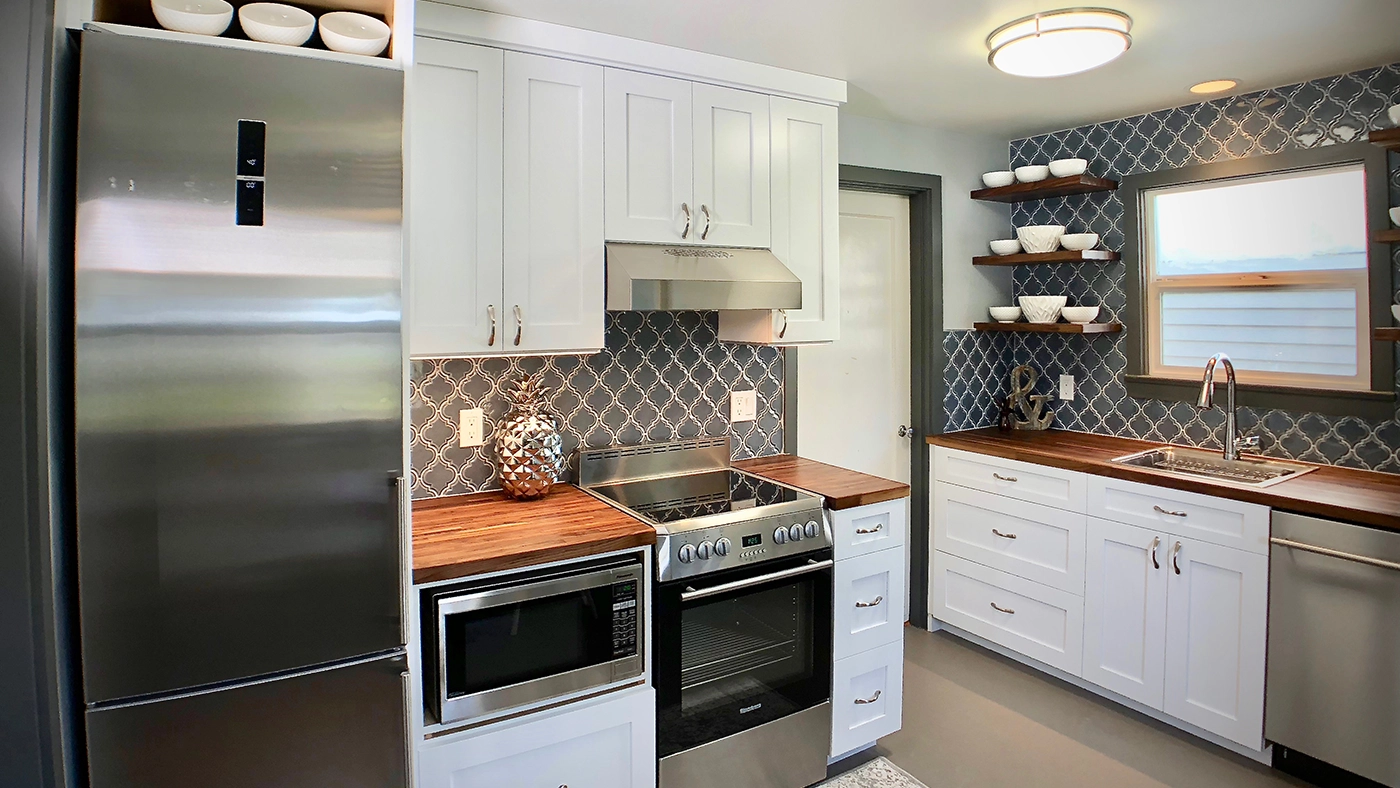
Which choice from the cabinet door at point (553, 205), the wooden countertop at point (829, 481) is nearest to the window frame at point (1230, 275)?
the wooden countertop at point (829, 481)

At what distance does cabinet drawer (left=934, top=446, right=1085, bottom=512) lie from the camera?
3107 mm

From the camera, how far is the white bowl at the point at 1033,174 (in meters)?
3.52

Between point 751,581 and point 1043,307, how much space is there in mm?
2094

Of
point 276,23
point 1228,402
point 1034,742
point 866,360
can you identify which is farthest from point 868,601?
point 276,23

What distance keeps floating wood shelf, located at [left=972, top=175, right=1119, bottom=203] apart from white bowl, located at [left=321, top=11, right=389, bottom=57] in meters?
2.79

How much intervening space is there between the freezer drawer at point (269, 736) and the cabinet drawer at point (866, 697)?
139 centimetres

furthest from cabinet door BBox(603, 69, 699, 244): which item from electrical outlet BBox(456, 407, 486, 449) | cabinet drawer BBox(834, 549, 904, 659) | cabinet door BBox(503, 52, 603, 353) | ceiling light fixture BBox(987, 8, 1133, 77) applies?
cabinet drawer BBox(834, 549, 904, 659)

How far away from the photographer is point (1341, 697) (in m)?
2.41

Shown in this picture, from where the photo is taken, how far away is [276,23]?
1.66m

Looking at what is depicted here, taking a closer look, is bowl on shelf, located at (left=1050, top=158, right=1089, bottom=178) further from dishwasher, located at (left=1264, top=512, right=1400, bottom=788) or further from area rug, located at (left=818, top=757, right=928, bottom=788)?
area rug, located at (left=818, top=757, right=928, bottom=788)

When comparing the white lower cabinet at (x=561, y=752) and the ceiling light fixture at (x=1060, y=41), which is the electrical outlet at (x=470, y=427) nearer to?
the white lower cabinet at (x=561, y=752)

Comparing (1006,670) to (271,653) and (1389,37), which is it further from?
(271,653)

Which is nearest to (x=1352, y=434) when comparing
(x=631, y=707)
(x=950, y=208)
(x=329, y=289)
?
(x=950, y=208)

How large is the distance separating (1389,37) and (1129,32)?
0.87 meters
